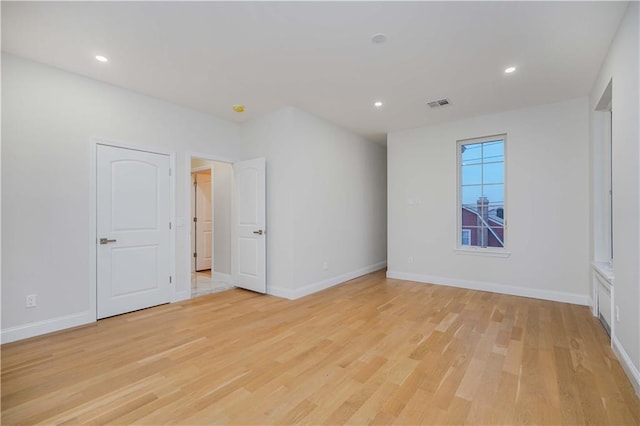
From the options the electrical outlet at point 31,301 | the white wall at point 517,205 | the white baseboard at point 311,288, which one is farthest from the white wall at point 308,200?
the electrical outlet at point 31,301

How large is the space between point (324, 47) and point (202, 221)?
492cm

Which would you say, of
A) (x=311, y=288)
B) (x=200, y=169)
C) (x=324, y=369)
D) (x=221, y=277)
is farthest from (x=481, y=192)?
(x=200, y=169)

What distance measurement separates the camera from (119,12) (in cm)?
229

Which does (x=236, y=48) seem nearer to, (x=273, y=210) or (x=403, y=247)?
(x=273, y=210)

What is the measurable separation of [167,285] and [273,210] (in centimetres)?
181

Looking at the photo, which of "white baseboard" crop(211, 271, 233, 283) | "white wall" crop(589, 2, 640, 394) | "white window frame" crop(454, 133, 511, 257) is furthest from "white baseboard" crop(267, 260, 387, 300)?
"white wall" crop(589, 2, 640, 394)

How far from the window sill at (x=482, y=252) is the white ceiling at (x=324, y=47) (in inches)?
87.6

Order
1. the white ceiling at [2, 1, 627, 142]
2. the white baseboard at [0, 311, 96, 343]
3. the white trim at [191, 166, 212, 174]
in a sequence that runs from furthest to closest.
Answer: the white trim at [191, 166, 212, 174], the white baseboard at [0, 311, 96, 343], the white ceiling at [2, 1, 627, 142]

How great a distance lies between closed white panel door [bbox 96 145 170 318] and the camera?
3.52 meters

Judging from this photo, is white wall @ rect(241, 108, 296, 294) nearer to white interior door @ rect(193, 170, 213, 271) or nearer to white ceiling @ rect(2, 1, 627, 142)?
white ceiling @ rect(2, 1, 627, 142)

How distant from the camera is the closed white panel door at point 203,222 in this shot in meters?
6.46

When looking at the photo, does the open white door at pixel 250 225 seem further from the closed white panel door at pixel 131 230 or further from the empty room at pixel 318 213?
the closed white panel door at pixel 131 230

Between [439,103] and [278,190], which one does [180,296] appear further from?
[439,103]

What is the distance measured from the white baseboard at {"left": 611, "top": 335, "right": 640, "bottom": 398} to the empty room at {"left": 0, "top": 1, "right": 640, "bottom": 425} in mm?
24
